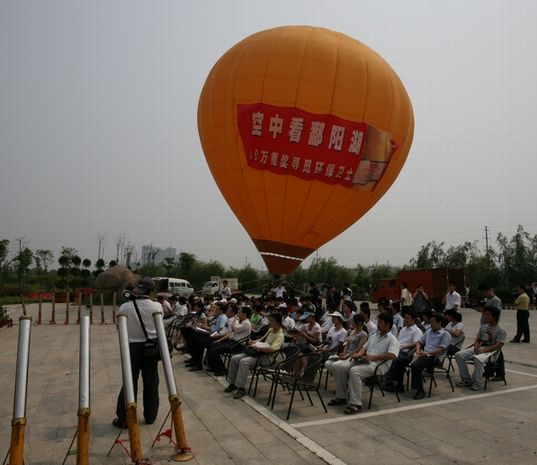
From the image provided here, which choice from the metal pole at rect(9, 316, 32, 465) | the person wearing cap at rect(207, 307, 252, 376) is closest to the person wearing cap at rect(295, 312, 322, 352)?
the person wearing cap at rect(207, 307, 252, 376)

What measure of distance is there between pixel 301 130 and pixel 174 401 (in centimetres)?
1121

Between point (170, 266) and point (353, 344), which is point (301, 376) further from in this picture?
point (170, 266)

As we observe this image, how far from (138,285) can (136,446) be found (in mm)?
2066

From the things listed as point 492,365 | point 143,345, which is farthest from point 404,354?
point 143,345

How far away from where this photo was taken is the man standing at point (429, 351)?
696 cm

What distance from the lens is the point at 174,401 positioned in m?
4.46

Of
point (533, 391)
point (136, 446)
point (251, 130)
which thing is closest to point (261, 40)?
point (251, 130)

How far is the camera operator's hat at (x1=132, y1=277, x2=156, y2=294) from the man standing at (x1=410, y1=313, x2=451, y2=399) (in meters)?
4.16

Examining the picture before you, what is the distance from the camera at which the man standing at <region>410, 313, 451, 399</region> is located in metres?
6.96

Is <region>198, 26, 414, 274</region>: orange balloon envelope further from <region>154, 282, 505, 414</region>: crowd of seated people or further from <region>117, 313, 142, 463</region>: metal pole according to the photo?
<region>117, 313, 142, 463</region>: metal pole

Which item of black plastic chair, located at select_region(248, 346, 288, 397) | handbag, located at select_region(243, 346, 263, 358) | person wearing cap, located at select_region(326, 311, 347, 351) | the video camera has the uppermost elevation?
the video camera

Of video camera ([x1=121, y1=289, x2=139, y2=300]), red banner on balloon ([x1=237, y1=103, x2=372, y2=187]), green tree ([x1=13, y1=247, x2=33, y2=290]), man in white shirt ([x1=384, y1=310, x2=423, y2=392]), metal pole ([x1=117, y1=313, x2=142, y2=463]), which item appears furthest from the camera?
green tree ([x1=13, y1=247, x2=33, y2=290])

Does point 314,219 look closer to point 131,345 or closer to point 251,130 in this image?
point 251,130

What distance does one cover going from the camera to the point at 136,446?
416cm
